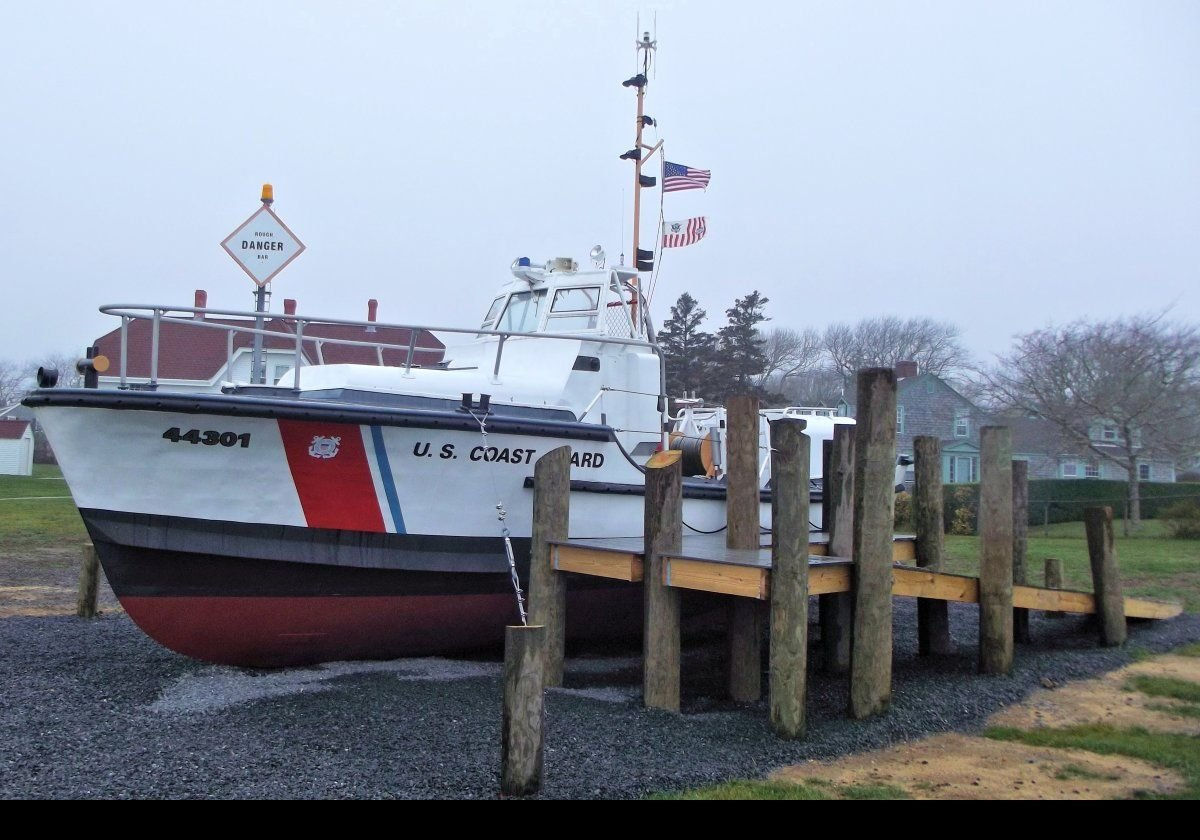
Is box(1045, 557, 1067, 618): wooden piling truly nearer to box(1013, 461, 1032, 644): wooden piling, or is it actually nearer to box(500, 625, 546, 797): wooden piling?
box(1013, 461, 1032, 644): wooden piling

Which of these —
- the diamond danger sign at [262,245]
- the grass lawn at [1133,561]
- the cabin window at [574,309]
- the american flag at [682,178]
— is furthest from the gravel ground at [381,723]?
the american flag at [682,178]

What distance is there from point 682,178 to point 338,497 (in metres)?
6.06

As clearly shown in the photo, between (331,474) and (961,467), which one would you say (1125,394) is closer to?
(961,467)

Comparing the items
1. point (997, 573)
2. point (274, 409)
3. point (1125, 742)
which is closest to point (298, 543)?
point (274, 409)

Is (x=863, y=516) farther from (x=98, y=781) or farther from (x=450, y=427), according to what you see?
(x=98, y=781)

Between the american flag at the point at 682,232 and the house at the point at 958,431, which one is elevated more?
the american flag at the point at 682,232

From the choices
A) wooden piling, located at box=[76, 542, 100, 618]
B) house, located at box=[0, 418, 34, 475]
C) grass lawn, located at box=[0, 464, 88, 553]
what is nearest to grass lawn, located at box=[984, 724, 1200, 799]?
wooden piling, located at box=[76, 542, 100, 618]

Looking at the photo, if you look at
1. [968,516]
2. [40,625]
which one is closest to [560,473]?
[40,625]

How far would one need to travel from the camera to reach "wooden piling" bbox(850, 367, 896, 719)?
239 inches

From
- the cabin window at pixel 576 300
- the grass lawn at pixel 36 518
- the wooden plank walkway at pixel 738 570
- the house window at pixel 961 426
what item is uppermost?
the cabin window at pixel 576 300

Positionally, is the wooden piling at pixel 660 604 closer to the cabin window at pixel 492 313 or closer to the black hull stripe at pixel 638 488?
the black hull stripe at pixel 638 488

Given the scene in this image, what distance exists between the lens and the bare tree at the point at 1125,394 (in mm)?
21719

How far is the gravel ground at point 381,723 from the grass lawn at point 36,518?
7.77 metres
